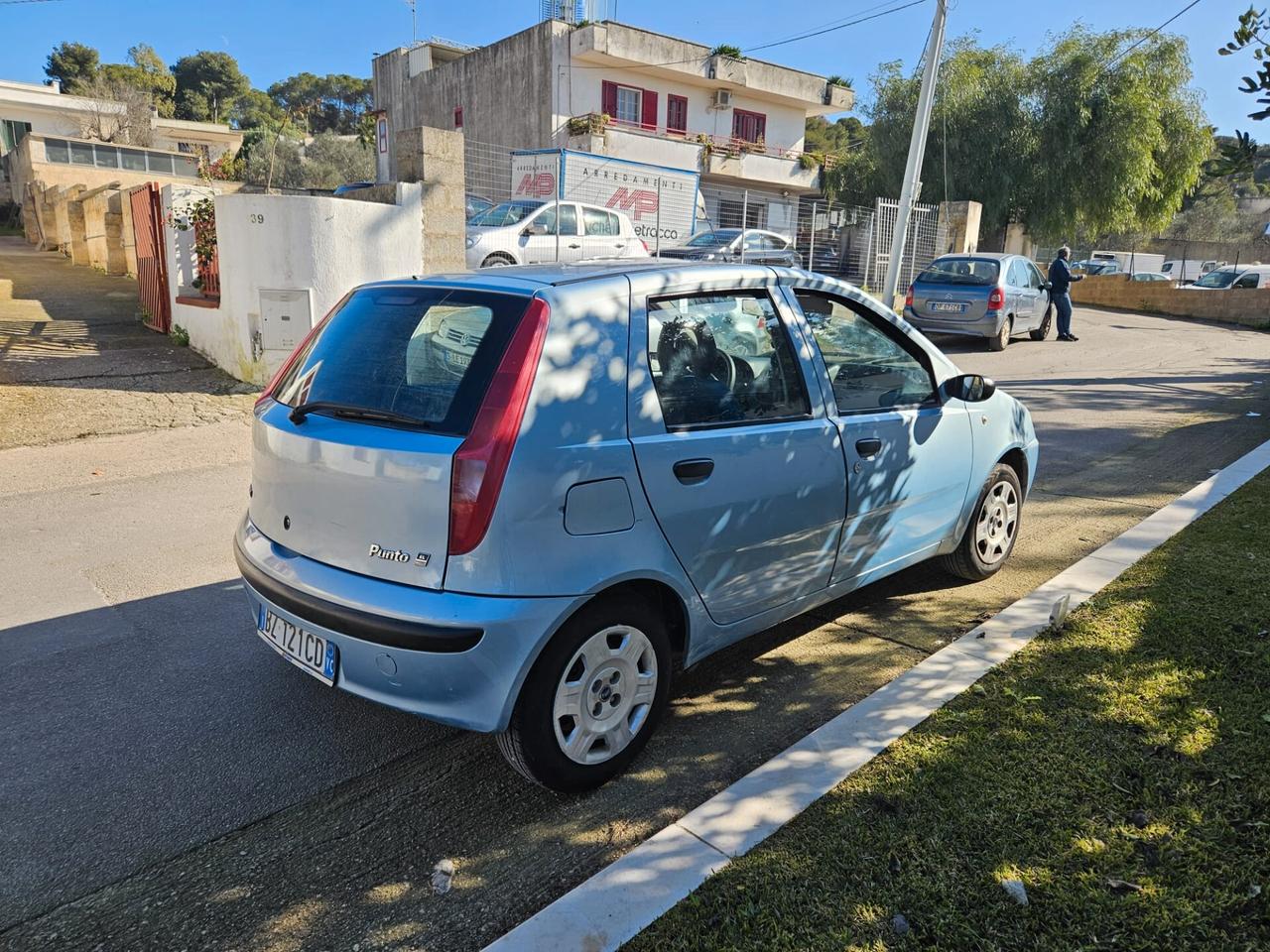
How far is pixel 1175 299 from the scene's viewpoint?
25.9m

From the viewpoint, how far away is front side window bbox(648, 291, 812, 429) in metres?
3.16

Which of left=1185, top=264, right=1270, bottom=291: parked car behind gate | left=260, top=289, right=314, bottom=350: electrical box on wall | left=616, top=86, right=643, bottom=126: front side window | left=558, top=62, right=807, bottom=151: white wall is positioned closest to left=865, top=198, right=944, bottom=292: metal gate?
left=1185, top=264, right=1270, bottom=291: parked car behind gate

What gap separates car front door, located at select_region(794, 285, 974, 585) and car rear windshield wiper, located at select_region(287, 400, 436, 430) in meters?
1.70

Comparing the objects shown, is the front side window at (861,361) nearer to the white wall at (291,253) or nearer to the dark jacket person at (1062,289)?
the white wall at (291,253)

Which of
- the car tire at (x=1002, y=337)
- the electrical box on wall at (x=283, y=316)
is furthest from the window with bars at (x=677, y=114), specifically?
the electrical box on wall at (x=283, y=316)

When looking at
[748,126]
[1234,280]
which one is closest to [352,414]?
[1234,280]

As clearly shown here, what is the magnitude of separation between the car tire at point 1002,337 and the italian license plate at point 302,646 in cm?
1427

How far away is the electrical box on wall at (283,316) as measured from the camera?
9.58 meters

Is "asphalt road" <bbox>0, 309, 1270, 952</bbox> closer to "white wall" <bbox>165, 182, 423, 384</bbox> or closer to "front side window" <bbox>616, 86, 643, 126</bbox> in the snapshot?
"white wall" <bbox>165, 182, 423, 384</bbox>

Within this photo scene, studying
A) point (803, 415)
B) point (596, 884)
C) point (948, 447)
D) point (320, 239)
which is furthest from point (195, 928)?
point (320, 239)

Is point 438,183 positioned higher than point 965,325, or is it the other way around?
point 438,183

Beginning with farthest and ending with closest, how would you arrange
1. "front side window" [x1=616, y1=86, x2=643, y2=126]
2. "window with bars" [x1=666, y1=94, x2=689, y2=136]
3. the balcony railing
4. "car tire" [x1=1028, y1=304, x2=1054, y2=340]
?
"window with bars" [x1=666, y1=94, x2=689, y2=136] < "front side window" [x1=616, y1=86, x2=643, y2=126] < the balcony railing < "car tire" [x1=1028, y1=304, x2=1054, y2=340]

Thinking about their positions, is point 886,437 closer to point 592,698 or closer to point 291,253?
point 592,698

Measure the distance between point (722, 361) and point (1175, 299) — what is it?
27.6 meters
